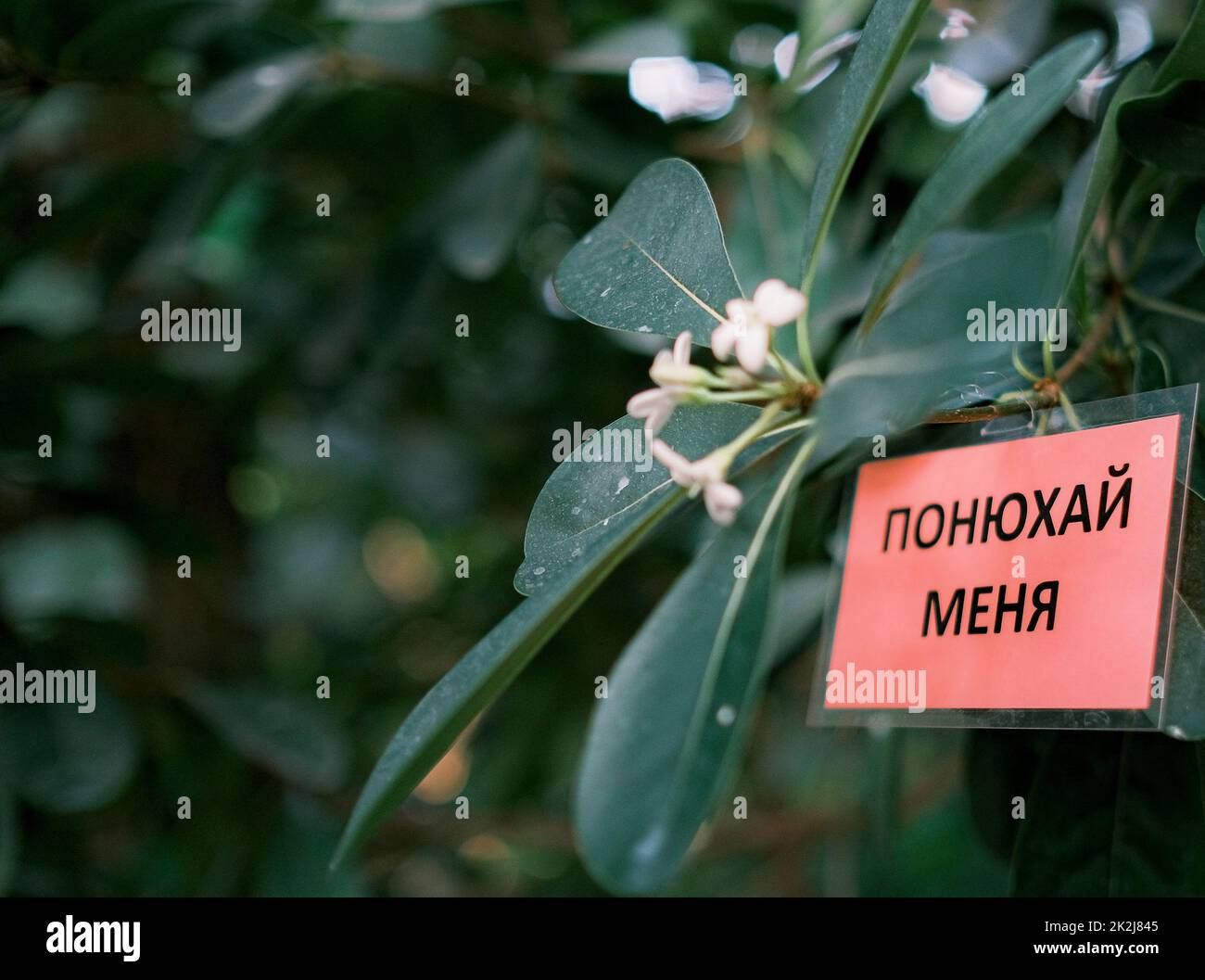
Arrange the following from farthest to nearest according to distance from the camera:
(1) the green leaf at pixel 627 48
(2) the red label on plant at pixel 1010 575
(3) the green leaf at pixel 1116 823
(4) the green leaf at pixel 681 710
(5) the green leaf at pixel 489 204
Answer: (5) the green leaf at pixel 489 204 → (1) the green leaf at pixel 627 48 → (3) the green leaf at pixel 1116 823 → (2) the red label on plant at pixel 1010 575 → (4) the green leaf at pixel 681 710

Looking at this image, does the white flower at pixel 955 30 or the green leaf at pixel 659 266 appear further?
the white flower at pixel 955 30

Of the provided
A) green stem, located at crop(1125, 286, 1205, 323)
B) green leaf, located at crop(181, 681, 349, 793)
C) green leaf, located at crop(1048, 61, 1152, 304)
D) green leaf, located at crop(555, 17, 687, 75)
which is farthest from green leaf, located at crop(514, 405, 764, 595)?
green leaf, located at crop(181, 681, 349, 793)

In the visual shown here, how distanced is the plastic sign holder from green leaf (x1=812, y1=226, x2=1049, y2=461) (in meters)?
0.12

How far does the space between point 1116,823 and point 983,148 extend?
1.22 feet

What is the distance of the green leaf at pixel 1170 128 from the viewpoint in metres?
0.46

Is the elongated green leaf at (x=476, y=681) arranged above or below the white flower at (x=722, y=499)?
below

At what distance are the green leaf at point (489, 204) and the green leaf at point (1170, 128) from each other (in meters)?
0.54

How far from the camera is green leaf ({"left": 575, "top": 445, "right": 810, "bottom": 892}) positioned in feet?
1.06

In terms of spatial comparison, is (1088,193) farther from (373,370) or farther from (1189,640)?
(373,370)

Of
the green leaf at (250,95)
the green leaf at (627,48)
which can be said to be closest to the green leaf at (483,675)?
the green leaf at (627,48)

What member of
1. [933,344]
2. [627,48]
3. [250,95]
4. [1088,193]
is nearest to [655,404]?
[933,344]

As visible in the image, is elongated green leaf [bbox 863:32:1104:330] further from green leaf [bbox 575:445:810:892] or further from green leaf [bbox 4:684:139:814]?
green leaf [bbox 4:684:139:814]

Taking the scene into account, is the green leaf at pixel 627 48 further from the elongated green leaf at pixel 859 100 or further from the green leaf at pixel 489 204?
the elongated green leaf at pixel 859 100

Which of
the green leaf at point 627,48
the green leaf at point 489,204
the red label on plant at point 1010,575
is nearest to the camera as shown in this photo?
the red label on plant at point 1010,575
